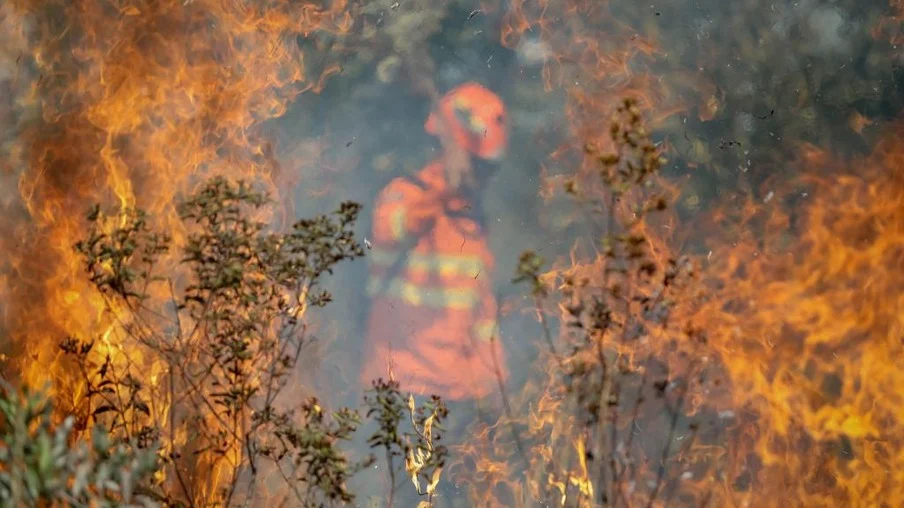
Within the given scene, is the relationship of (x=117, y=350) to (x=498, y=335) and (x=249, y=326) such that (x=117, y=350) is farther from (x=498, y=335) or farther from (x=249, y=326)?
(x=498, y=335)

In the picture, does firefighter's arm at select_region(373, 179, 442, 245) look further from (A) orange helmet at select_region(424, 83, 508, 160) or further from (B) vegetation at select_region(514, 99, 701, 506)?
(B) vegetation at select_region(514, 99, 701, 506)

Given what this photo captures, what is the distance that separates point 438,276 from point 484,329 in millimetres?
320

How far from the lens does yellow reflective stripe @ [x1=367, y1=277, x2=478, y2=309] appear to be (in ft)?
13.9

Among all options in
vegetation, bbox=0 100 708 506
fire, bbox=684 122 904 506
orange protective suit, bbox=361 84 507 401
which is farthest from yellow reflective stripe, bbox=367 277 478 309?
fire, bbox=684 122 904 506

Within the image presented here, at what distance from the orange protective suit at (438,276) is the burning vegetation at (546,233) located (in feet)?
0.34

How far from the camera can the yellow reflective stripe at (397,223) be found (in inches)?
169

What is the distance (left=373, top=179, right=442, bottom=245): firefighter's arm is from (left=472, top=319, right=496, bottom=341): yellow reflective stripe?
0.51 metres

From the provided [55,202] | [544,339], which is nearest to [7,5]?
[55,202]

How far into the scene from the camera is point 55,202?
4184mm

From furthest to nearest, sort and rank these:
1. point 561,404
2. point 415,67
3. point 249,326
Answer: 1. point 415,67
2. point 561,404
3. point 249,326

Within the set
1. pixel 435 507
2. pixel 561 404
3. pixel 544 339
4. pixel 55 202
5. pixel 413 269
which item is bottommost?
pixel 435 507

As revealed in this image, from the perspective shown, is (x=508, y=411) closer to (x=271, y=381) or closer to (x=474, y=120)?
(x=271, y=381)

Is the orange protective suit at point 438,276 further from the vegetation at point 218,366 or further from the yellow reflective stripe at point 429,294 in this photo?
the vegetation at point 218,366

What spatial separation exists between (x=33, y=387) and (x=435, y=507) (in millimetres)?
1834
